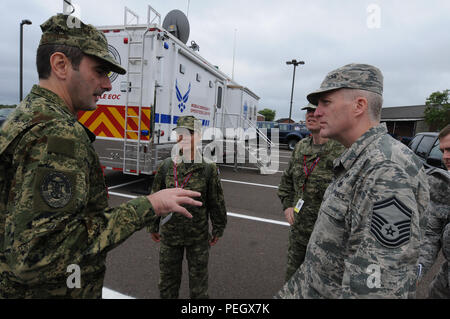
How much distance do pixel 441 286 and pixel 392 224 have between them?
153cm

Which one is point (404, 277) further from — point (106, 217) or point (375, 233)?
point (106, 217)

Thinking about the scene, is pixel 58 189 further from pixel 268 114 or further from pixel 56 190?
pixel 268 114

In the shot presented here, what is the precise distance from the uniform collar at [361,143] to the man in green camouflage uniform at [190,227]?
4.72 ft

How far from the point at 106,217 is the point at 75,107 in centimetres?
61

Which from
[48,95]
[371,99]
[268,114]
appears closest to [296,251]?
[371,99]

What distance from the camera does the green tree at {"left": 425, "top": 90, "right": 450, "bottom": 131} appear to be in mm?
26203

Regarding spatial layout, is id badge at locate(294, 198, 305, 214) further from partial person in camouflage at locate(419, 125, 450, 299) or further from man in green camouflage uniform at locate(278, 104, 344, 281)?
partial person in camouflage at locate(419, 125, 450, 299)

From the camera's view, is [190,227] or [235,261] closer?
[190,227]

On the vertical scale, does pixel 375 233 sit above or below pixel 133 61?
below

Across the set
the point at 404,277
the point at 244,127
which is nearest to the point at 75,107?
the point at 404,277

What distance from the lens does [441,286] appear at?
1902mm

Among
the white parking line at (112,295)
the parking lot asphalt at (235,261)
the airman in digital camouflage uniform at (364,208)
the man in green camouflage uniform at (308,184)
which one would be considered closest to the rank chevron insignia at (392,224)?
the airman in digital camouflage uniform at (364,208)

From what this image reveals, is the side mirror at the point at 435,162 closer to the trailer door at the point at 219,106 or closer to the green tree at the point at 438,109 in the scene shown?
the trailer door at the point at 219,106
